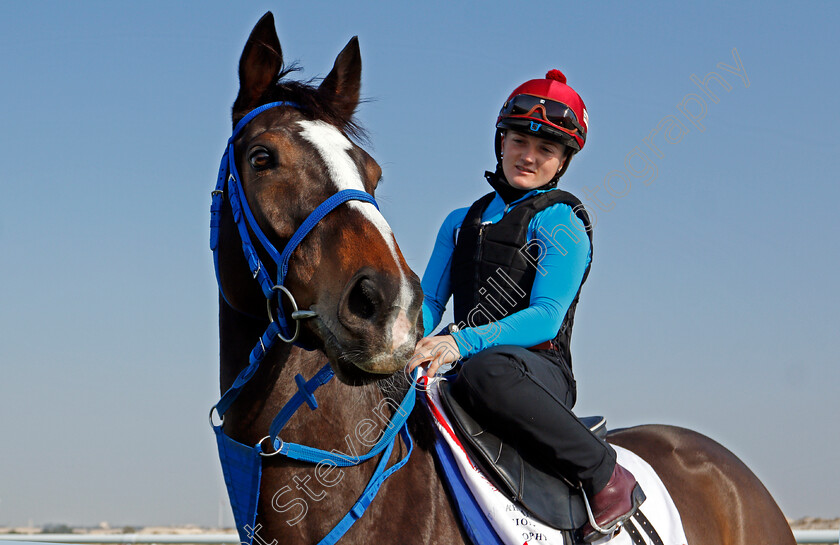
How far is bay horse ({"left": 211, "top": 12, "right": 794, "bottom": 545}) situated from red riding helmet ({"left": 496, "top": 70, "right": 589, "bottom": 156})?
85 cm

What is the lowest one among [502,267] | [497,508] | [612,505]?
[612,505]

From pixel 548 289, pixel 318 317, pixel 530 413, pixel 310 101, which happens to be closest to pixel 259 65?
pixel 310 101

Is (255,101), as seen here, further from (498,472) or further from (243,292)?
(498,472)

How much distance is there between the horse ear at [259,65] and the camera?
3254mm

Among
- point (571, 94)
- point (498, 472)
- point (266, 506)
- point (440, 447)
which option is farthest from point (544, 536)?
point (571, 94)

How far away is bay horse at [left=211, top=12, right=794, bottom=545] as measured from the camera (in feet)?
8.23

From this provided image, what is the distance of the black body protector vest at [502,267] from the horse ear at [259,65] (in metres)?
1.15

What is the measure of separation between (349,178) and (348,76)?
1140 millimetres

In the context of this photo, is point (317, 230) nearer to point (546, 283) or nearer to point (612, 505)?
point (546, 283)

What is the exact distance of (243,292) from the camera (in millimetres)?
2926

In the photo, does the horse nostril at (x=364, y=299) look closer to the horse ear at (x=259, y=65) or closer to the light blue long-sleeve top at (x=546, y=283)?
the light blue long-sleeve top at (x=546, y=283)

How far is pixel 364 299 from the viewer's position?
98.3 inches

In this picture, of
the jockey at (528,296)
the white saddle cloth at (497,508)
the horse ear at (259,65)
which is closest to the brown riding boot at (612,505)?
the jockey at (528,296)

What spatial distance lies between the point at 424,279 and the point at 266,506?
1494 mm
